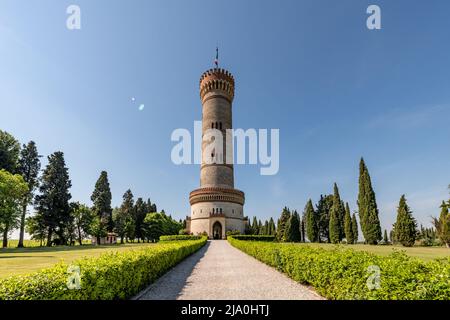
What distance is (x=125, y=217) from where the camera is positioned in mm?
63719

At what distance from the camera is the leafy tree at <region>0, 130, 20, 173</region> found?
125 feet

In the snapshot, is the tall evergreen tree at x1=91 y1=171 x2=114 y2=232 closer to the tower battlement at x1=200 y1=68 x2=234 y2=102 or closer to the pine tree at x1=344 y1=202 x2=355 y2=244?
the tower battlement at x1=200 y1=68 x2=234 y2=102

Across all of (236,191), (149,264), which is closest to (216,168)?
(236,191)

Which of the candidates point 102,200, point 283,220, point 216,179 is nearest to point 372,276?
point 216,179

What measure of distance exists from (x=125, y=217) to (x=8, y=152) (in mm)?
30378

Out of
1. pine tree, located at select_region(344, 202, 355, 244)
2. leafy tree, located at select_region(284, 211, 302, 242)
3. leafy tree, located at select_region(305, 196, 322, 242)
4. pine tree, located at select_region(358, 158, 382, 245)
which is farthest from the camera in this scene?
leafy tree, located at select_region(305, 196, 322, 242)

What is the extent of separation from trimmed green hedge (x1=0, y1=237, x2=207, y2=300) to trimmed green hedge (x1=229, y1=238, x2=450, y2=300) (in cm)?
589

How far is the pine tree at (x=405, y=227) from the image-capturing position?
121 ft

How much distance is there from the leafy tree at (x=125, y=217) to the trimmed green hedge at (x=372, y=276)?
58656 mm

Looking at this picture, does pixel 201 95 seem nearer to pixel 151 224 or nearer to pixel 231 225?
pixel 231 225

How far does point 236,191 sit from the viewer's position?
2089 inches

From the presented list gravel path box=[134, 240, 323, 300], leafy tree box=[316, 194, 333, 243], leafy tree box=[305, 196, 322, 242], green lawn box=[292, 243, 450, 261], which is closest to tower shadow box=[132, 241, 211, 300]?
gravel path box=[134, 240, 323, 300]

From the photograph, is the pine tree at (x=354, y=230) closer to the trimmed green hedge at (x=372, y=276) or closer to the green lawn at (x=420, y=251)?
Result: the green lawn at (x=420, y=251)
